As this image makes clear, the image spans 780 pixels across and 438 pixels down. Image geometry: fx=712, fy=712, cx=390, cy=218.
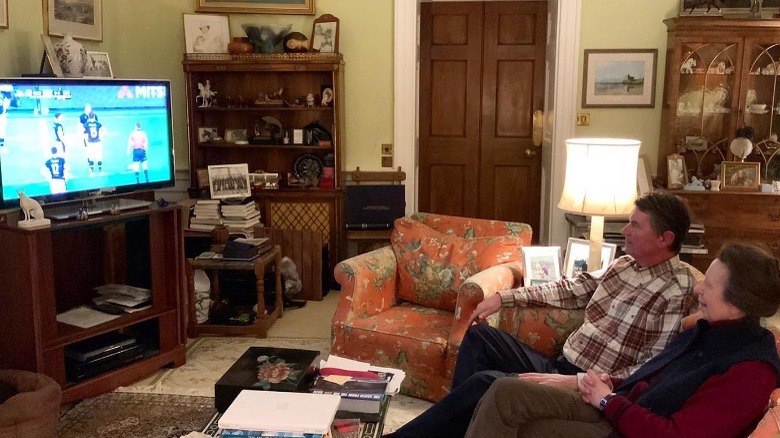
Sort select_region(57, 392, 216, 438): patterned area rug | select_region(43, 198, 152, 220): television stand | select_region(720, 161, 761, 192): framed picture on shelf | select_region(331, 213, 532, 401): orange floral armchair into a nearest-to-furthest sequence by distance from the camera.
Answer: select_region(57, 392, 216, 438): patterned area rug
select_region(331, 213, 532, 401): orange floral armchair
select_region(43, 198, 152, 220): television stand
select_region(720, 161, 761, 192): framed picture on shelf

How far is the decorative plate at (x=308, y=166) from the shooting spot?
4953 mm

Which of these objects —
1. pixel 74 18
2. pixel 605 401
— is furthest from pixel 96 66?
pixel 605 401

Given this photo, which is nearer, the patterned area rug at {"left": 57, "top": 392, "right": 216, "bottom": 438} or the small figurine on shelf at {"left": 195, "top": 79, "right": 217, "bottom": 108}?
the patterned area rug at {"left": 57, "top": 392, "right": 216, "bottom": 438}

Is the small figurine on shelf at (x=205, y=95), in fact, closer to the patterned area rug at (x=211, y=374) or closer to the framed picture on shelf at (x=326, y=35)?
the framed picture on shelf at (x=326, y=35)

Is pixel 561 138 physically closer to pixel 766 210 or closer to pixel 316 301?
pixel 766 210

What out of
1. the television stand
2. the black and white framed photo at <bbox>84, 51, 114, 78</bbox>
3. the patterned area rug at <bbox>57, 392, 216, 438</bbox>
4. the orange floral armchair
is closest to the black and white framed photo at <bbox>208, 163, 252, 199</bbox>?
the black and white framed photo at <bbox>84, 51, 114, 78</bbox>

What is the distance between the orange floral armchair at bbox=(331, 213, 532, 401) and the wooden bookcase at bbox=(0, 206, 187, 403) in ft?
2.97

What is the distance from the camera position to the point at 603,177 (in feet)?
9.33

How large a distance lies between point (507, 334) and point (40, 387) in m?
1.77

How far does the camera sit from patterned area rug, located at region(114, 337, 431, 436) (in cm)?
306

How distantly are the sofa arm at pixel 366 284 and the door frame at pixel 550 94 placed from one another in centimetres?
158

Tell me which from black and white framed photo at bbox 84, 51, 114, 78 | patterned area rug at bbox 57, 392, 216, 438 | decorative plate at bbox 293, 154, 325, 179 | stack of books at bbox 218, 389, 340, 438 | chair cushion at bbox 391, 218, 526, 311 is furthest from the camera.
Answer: decorative plate at bbox 293, 154, 325, 179

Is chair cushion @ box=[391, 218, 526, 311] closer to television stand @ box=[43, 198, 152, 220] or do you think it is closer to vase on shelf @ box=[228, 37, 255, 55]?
television stand @ box=[43, 198, 152, 220]

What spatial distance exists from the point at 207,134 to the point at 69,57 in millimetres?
1508
